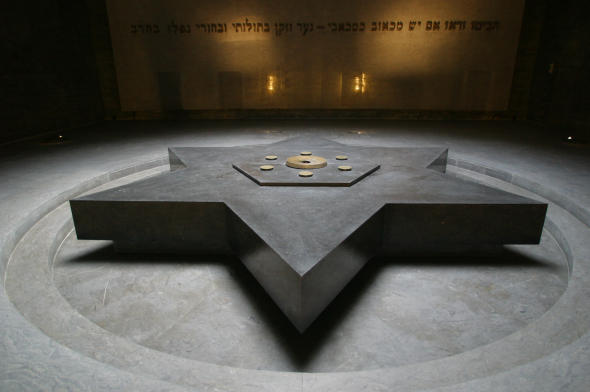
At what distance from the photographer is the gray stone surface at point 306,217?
2643 millimetres

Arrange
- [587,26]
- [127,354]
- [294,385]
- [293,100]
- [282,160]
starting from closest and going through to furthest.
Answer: [294,385], [127,354], [282,160], [587,26], [293,100]

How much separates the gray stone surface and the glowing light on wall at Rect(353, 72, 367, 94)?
6331mm

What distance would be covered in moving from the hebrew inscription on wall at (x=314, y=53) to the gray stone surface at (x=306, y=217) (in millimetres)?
6405

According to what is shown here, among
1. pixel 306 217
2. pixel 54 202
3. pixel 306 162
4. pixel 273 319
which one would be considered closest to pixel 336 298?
pixel 273 319

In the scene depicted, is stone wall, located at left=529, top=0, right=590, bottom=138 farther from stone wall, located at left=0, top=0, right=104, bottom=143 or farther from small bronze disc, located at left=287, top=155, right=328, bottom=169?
stone wall, located at left=0, top=0, right=104, bottom=143

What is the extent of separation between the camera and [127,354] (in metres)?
2.03

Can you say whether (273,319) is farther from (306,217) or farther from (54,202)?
(54,202)

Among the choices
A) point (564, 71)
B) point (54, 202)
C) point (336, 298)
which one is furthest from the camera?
point (564, 71)

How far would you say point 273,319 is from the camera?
8.25ft

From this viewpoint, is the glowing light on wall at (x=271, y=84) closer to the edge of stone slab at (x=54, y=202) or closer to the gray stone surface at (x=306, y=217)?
the edge of stone slab at (x=54, y=202)

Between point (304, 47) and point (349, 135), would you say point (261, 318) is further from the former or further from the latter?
point (304, 47)

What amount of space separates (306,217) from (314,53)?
7.52m

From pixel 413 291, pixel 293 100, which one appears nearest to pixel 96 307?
pixel 413 291

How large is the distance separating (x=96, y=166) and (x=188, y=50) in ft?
17.1
